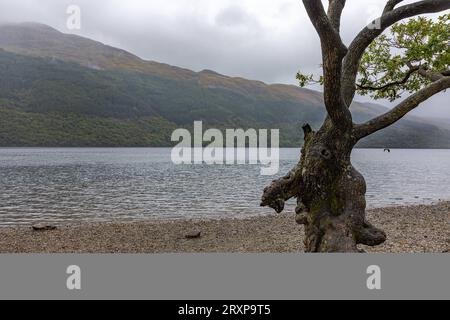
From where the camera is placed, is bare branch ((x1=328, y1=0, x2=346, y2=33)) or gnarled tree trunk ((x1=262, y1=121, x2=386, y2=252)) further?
bare branch ((x1=328, y1=0, x2=346, y2=33))

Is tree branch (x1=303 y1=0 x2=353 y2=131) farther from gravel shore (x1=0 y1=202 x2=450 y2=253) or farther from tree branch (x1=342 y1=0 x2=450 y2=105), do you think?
gravel shore (x1=0 y1=202 x2=450 y2=253)

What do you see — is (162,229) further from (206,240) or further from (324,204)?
(324,204)

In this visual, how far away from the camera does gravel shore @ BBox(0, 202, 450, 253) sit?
1865 centimetres

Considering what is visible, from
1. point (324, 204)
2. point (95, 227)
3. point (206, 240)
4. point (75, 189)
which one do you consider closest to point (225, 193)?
point (75, 189)

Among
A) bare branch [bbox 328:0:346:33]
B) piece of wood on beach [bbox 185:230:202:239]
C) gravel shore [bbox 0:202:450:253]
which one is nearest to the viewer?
bare branch [bbox 328:0:346:33]

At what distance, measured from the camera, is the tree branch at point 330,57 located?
23.5ft

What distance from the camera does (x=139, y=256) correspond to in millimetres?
5879

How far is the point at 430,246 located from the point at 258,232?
34.5 ft

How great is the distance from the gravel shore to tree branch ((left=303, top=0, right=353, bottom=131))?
29.6 feet

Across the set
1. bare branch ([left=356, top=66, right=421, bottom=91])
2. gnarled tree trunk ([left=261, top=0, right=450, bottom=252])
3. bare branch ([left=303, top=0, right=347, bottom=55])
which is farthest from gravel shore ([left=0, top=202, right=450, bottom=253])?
bare branch ([left=303, top=0, right=347, bottom=55])

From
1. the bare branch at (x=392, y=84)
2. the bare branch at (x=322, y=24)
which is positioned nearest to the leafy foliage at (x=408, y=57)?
the bare branch at (x=392, y=84)

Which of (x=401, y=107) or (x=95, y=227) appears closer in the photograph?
(x=401, y=107)

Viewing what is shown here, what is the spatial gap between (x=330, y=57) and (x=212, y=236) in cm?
1741

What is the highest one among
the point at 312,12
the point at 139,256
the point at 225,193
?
the point at 312,12
